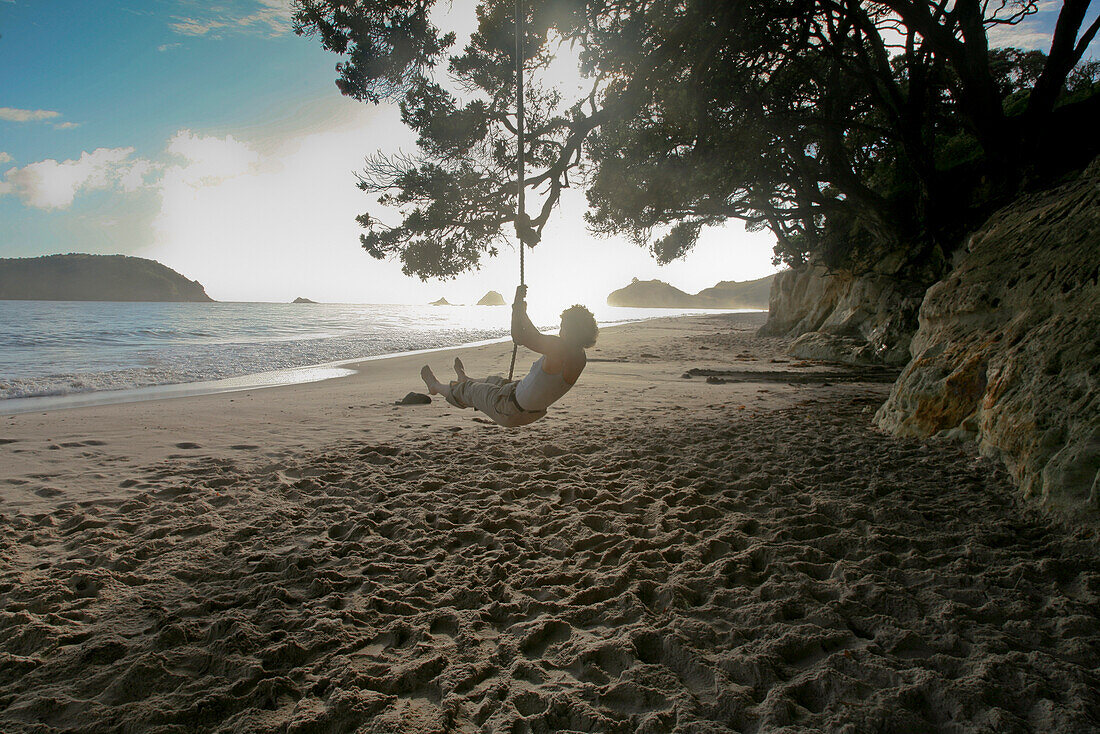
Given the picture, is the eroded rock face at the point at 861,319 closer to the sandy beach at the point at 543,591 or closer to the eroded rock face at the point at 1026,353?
the eroded rock face at the point at 1026,353

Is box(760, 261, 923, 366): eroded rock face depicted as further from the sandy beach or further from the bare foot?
the bare foot

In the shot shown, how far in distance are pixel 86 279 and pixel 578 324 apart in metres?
105

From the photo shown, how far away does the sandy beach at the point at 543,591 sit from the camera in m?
1.92

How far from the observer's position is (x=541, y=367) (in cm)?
385

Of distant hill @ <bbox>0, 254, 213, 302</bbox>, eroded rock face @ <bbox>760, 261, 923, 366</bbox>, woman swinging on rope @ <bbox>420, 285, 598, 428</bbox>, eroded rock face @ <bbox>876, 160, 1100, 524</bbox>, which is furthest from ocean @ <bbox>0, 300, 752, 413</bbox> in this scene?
distant hill @ <bbox>0, 254, 213, 302</bbox>

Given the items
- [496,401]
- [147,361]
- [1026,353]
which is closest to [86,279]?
[147,361]

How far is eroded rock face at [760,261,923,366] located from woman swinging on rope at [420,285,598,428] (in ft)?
28.0

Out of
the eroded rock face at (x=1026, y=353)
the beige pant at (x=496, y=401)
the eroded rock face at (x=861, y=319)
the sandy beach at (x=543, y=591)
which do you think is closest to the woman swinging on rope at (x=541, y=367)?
the beige pant at (x=496, y=401)

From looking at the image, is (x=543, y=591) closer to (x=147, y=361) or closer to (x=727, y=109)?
(x=727, y=109)

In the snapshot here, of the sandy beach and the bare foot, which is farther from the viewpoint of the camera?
the bare foot

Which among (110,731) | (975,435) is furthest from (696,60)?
(110,731)

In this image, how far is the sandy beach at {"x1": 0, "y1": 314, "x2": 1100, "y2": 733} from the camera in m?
1.92

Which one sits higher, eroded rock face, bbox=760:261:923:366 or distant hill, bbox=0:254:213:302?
distant hill, bbox=0:254:213:302

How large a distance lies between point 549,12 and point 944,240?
283 inches
